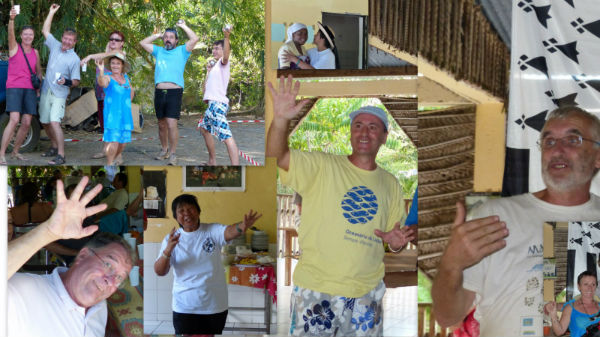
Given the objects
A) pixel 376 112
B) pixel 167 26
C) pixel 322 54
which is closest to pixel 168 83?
pixel 167 26

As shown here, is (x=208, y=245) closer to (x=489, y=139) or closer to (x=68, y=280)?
(x=68, y=280)

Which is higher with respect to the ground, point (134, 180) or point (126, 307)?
point (134, 180)

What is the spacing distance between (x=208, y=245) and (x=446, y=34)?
1673 mm

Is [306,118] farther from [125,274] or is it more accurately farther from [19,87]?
[19,87]

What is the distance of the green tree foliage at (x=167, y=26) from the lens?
130 inches

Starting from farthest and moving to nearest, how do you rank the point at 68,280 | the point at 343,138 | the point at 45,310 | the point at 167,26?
the point at 167,26
the point at 343,138
the point at 68,280
the point at 45,310

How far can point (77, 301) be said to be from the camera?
10.3 feet

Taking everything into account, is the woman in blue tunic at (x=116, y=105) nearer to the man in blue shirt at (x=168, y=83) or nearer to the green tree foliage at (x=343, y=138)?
the man in blue shirt at (x=168, y=83)

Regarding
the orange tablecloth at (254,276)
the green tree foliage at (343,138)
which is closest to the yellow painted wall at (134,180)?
the orange tablecloth at (254,276)

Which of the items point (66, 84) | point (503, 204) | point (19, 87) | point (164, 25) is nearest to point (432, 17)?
point (503, 204)

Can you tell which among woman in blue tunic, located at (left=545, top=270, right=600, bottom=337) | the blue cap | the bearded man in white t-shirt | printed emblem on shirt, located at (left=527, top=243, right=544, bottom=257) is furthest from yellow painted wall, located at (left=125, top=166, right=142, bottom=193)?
woman in blue tunic, located at (left=545, top=270, right=600, bottom=337)

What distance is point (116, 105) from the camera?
Result: 11.2ft

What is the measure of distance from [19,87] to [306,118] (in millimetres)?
1555

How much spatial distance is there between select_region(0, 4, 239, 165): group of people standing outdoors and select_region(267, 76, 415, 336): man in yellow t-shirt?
0.36 meters
